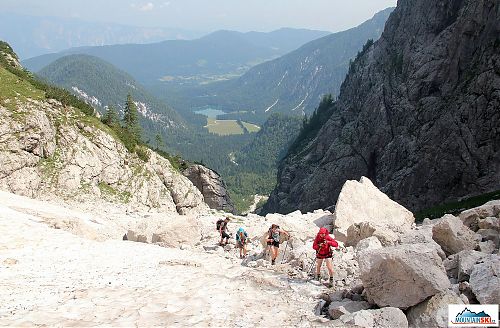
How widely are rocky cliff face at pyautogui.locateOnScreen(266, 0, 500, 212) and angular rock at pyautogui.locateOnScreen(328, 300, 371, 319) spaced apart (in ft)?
201

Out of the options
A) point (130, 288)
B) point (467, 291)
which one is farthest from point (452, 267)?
point (130, 288)

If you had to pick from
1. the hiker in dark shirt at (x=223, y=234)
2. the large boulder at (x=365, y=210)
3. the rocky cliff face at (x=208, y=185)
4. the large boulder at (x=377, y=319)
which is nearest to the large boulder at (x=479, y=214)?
the large boulder at (x=365, y=210)

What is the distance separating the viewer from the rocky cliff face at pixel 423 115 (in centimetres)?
7081

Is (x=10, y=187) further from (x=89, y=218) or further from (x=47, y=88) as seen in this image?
(x=47, y=88)

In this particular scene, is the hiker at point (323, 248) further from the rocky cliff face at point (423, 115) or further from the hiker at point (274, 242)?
the rocky cliff face at point (423, 115)

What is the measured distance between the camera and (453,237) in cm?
1891

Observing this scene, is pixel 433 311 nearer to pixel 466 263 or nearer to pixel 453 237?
pixel 466 263

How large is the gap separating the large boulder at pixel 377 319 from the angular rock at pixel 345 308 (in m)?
0.75

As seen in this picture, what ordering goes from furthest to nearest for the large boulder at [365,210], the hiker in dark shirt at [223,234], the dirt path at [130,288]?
the large boulder at [365,210] → the hiker in dark shirt at [223,234] → the dirt path at [130,288]

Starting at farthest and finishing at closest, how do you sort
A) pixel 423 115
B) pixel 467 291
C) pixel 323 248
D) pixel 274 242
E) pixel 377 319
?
1. pixel 423 115
2. pixel 274 242
3. pixel 323 248
4. pixel 467 291
5. pixel 377 319

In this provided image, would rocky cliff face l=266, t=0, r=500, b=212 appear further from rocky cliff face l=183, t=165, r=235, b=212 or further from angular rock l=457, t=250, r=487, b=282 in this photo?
angular rock l=457, t=250, r=487, b=282

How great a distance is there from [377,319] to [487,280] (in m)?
3.96

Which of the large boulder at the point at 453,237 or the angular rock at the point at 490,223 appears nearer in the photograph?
the large boulder at the point at 453,237

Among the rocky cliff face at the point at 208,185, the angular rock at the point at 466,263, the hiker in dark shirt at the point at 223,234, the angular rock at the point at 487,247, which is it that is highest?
the angular rock at the point at 466,263
